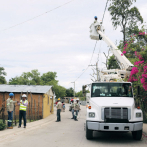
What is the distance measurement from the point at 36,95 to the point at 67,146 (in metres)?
13.8

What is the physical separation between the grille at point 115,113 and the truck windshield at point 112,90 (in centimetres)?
138

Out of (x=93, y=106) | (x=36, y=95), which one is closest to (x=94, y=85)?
(x=93, y=106)

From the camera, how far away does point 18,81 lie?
91938 millimetres

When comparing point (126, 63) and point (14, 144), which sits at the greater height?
point (126, 63)

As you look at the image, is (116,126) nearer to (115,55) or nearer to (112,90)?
(112,90)

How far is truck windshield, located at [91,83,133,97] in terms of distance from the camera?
33.0 feet

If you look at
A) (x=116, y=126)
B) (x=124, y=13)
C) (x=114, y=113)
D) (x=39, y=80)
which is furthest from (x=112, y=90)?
(x=39, y=80)

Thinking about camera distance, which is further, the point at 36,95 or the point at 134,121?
the point at 36,95

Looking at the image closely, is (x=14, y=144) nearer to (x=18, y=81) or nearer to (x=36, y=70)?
(x=18, y=81)

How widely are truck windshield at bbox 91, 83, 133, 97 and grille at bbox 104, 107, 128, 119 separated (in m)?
1.38

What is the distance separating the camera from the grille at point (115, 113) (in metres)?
8.61

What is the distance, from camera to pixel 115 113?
864 cm

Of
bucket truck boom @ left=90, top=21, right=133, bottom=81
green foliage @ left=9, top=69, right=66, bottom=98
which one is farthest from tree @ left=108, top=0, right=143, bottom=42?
green foliage @ left=9, top=69, right=66, bottom=98

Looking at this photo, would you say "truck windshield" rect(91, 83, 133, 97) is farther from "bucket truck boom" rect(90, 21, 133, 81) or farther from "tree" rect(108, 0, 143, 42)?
"tree" rect(108, 0, 143, 42)
